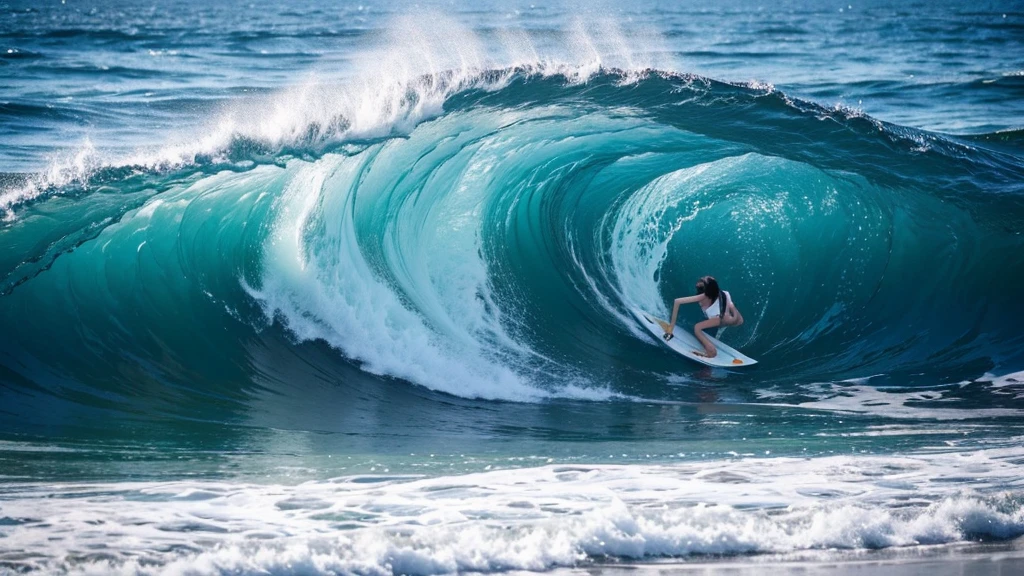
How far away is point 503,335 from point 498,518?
3.49m

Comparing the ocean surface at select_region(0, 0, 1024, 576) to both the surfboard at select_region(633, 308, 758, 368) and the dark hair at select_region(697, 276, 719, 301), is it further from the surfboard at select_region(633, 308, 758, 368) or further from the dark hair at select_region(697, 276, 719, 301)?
the dark hair at select_region(697, 276, 719, 301)

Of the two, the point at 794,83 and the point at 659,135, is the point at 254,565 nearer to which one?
the point at 659,135

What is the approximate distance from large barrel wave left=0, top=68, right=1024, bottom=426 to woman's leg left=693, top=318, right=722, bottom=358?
0.89 ft

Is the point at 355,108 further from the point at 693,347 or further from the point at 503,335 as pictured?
the point at 693,347

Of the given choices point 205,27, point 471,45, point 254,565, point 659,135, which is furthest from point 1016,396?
point 205,27

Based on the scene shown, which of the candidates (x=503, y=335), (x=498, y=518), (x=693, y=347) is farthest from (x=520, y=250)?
(x=498, y=518)

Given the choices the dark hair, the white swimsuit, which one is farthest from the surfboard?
the dark hair

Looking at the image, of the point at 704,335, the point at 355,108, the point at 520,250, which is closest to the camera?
the point at 704,335

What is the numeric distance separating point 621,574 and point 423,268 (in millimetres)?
4982

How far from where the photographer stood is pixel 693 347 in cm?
870

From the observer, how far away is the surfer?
28.0ft

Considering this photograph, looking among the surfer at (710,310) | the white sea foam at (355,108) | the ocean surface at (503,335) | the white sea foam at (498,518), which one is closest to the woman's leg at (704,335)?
the surfer at (710,310)

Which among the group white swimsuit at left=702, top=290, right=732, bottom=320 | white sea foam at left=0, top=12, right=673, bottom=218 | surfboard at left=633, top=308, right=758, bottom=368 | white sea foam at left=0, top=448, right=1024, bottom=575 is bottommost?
white sea foam at left=0, top=448, right=1024, bottom=575

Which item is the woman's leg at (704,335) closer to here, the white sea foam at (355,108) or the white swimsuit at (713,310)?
the white swimsuit at (713,310)
